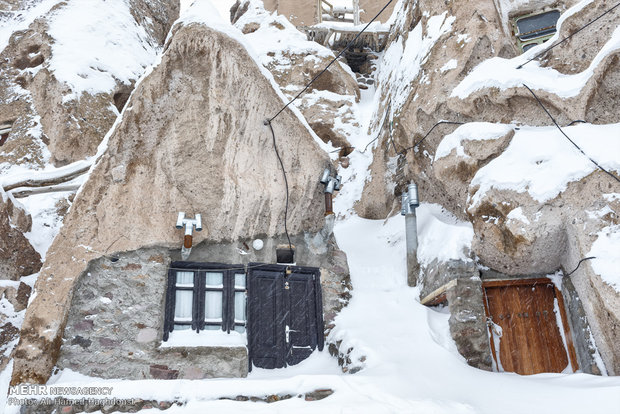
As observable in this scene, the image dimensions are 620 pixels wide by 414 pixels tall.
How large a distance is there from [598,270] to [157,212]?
570 centimetres

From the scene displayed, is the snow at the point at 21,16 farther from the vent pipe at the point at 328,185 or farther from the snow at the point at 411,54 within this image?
the vent pipe at the point at 328,185

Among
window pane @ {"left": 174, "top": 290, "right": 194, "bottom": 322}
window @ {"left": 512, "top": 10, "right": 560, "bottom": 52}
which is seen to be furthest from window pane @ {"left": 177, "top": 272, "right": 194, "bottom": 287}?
window @ {"left": 512, "top": 10, "right": 560, "bottom": 52}

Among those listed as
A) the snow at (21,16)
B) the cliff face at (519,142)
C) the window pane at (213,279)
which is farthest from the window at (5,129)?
the cliff face at (519,142)

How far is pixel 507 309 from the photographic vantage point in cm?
729

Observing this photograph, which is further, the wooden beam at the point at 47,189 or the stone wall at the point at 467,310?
the wooden beam at the point at 47,189

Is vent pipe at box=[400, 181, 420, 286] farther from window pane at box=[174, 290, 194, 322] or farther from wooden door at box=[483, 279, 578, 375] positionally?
window pane at box=[174, 290, 194, 322]

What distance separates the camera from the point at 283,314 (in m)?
7.57

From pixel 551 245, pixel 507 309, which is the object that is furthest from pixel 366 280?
pixel 551 245

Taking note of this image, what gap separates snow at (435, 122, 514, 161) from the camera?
771cm

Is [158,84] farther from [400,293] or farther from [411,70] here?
[411,70]

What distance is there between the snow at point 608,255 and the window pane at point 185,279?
204 inches

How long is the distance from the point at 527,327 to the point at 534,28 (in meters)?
6.72

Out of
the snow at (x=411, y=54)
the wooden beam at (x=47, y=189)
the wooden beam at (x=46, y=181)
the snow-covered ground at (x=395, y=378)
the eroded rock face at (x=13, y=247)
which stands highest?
the snow at (x=411, y=54)

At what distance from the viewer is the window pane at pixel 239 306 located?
7271 millimetres
